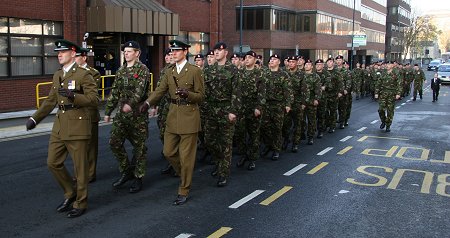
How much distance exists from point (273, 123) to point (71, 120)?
466 centimetres

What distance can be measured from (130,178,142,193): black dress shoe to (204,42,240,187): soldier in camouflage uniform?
116 centimetres

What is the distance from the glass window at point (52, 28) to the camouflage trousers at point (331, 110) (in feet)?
36.6

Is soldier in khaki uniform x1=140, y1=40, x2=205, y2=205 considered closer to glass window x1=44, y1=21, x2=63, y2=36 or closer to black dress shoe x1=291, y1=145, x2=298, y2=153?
black dress shoe x1=291, y1=145, x2=298, y2=153

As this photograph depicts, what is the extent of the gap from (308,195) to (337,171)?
5.95ft

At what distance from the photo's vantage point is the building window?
1725 centimetres

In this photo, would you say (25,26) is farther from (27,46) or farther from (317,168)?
(317,168)

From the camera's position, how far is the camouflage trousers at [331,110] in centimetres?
1367

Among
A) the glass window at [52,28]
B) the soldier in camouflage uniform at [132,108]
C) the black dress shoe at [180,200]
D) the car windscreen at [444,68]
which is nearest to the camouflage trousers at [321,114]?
the soldier in camouflage uniform at [132,108]

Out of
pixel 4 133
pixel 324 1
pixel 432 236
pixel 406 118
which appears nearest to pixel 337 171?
pixel 432 236

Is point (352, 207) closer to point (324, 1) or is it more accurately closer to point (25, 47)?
point (25, 47)

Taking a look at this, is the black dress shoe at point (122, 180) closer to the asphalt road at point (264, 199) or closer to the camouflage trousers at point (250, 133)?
the asphalt road at point (264, 199)

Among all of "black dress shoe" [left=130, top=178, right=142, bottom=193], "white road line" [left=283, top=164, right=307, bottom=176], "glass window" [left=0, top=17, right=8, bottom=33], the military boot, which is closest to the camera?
"black dress shoe" [left=130, top=178, right=142, bottom=193]

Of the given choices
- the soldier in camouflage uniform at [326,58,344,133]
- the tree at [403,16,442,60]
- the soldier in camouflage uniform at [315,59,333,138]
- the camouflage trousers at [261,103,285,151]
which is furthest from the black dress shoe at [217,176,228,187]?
the tree at [403,16,442,60]

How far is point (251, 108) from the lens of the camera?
890 cm
